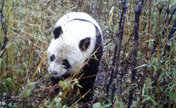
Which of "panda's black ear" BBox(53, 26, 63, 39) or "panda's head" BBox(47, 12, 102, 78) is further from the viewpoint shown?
"panda's black ear" BBox(53, 26, 63, 39)

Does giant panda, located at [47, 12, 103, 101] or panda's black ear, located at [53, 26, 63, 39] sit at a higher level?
panda's black ear, located at [53, 26, 63, 39]

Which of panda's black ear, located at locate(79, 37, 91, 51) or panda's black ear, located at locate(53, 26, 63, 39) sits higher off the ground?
panda's black ear, located at locate(53, 26, 63, 39)

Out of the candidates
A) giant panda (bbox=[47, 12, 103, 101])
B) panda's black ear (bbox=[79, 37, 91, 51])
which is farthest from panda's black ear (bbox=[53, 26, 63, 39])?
panda's black ear (bbox=[79, 37, 91, 51])

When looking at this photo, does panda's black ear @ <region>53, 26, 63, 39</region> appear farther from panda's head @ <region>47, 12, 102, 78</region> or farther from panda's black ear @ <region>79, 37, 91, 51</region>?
panda's black ear @ <region>79, 37, 91, 51</region>

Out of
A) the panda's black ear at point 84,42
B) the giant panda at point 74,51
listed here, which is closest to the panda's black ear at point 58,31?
the giant panda at point 74,51

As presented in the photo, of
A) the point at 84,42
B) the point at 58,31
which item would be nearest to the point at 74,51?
the point at 84,42

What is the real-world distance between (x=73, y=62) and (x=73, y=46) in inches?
7.1

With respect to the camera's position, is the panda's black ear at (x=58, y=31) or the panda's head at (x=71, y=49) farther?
the panda's black ear at (x=58, y=31)

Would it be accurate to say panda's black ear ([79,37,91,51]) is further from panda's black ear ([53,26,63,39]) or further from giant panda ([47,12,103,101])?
panda's black ear ([53,26,63,39])

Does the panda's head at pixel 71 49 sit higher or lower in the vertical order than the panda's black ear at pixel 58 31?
lower

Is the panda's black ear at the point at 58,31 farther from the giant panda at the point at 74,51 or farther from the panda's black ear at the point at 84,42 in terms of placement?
the panda's black ear at the point at 84,42

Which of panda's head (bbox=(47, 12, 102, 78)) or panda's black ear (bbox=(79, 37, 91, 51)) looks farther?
panda's black ear (bbox=(79, 37, 91, 51))

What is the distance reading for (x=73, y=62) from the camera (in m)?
2.01

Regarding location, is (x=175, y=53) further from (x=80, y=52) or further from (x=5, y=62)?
(x=5, y=62)
